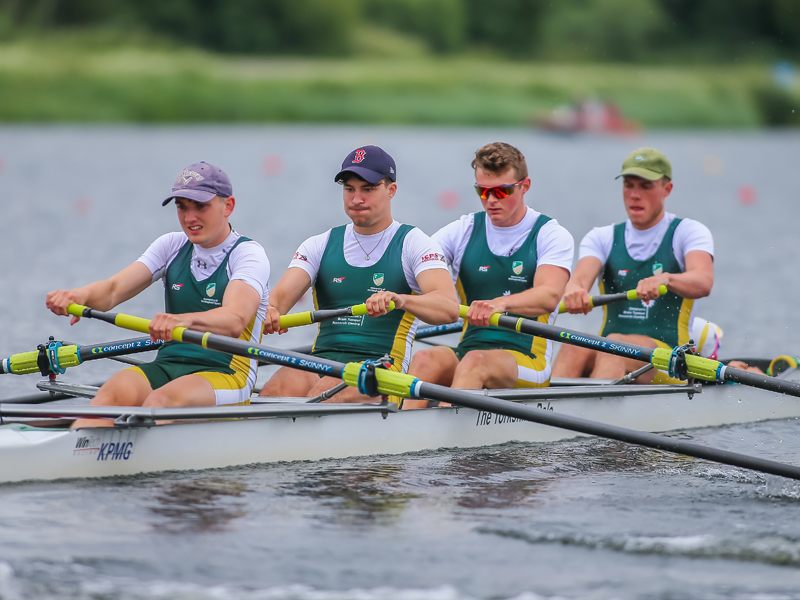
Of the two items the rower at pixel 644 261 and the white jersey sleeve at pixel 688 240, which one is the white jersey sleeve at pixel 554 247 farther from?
the white jersey sleeve at pixel 688 240

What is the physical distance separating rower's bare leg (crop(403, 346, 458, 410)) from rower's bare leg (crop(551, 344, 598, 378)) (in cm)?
129

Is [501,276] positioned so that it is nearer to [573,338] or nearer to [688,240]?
[573,338]

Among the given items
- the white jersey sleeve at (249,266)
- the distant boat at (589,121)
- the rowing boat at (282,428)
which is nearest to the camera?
the rowing boat at (282,428)

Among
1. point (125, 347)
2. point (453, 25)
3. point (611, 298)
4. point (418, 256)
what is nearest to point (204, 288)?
point (125, 347)

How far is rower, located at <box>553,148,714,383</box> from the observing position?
25.6 feet

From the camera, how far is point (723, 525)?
555 cm

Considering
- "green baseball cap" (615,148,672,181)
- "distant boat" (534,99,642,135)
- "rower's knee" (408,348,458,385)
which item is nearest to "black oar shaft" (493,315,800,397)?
"rower's knee" (408,348,458,385)

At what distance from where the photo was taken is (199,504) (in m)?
5.68

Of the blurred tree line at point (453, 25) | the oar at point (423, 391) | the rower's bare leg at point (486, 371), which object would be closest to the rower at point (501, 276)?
the rower's bare leg at point (486, 371)

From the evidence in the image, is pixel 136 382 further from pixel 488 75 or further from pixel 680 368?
pixel 488 75

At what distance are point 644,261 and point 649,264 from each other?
0.04 meters

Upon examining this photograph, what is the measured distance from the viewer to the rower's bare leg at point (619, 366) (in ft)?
25.5

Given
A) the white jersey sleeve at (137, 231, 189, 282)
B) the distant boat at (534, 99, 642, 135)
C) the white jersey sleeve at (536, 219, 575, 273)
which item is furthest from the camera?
the distant boat at (534, 99, 642, 135)

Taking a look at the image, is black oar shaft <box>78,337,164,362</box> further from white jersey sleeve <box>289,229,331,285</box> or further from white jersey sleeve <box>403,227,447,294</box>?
white jersey sleeve <box>403,227,447,294</box>
